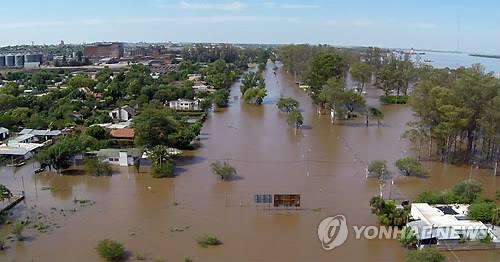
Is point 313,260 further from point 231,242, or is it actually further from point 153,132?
point 153,132

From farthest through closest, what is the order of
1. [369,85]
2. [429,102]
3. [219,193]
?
1. [369,85]
2. [429,102]
3. [219,193]

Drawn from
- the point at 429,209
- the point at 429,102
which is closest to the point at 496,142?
the point at 429,102

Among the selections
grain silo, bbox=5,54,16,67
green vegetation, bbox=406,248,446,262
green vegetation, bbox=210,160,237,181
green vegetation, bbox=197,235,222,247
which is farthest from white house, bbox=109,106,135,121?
grain silo, bbox=5,54,16,67

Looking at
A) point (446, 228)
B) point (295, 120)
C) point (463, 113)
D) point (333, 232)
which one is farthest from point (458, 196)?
point (295, 120)

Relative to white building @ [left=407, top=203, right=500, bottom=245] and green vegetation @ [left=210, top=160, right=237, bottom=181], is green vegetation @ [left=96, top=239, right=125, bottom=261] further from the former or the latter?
white building @ [left=407, top=203, right=500, bottom=245]

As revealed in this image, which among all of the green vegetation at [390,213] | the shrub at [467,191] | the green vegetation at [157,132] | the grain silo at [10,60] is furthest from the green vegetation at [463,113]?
the grain silo at [10,60]
